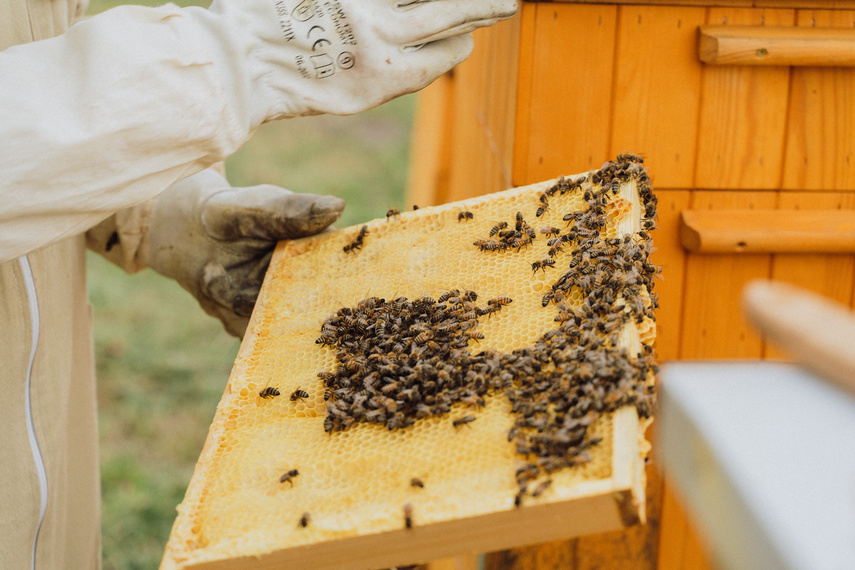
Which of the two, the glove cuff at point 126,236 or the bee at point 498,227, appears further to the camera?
the glove cuff at point 126,236

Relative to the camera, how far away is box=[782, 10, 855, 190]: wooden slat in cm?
232

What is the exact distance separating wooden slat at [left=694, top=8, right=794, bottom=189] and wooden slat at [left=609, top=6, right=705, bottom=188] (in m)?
0.05

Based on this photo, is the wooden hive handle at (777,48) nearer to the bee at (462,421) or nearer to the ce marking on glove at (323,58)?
the ce marking on glove at (323,58)

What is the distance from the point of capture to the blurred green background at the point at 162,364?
448 centimetres

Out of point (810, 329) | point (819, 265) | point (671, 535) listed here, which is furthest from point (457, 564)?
point (810, 329)

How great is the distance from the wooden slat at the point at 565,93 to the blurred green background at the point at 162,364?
3.46m

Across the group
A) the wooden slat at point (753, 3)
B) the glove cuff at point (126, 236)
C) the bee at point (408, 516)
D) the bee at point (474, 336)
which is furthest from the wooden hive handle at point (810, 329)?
the glove cuff at point (126, 236)

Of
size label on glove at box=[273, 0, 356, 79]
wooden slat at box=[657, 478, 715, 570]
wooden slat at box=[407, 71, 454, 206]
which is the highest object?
size label on glove at box=[273, 0, 356, 79]

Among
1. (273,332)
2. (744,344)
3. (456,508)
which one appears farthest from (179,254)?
(744,344)

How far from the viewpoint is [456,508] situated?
1292mm

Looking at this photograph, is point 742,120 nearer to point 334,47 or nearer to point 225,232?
point 334,47

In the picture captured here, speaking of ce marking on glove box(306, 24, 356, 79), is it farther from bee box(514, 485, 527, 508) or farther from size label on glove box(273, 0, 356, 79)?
bee box(514, 485, 527, 508)

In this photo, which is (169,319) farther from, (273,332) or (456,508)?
(456,508)

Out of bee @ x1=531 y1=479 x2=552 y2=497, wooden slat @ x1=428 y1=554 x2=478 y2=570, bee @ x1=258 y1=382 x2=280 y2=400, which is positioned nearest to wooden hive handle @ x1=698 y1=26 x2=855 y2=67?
bee @ x1=531 y1=479 x2=552 y2=497
